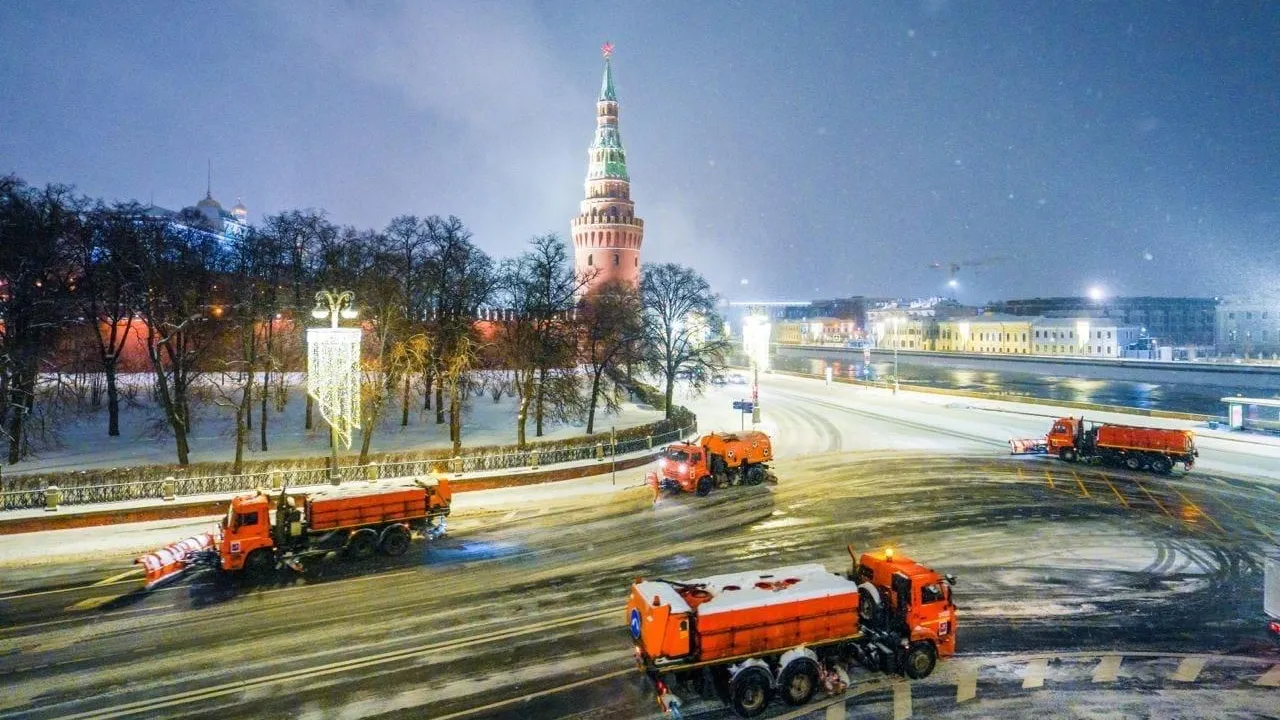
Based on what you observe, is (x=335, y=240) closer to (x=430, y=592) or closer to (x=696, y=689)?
(x=430, y=592)

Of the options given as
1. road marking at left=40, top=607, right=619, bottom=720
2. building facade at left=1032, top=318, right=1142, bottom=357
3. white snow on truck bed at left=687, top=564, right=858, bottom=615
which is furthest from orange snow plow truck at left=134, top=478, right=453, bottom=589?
building facade at left=1032, top=318, right=1142, bottom=357

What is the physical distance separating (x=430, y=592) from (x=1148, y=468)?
110 feet

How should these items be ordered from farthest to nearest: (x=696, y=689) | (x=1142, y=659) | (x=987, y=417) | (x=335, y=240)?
(x=987, y=417)
(x=335, y=240)
(x=1142, y=659)
(x=696, y=689)

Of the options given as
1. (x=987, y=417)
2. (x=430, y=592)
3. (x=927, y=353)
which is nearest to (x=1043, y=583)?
(x=430, y=592)

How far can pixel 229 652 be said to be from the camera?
14.1 m

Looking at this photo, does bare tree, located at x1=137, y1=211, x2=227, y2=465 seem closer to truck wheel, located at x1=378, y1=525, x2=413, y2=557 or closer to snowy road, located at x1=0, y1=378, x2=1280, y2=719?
snowy road, located at x1=0, y1=378, x2=1280, y2=719

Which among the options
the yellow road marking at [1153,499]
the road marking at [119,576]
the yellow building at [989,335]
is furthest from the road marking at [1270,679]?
the yellow building at [989,335]

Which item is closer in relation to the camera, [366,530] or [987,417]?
[366,530]

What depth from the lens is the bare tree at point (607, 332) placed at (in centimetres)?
4038

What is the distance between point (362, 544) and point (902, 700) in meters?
15.3

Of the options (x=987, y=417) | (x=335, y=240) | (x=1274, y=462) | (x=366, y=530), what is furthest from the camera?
(x=987, y=417)

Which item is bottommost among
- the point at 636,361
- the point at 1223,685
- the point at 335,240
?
the point at 1223,685

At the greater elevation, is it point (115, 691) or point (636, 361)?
point (636, 361)

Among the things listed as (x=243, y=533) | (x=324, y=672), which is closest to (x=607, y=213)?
(x=243, y=533)
